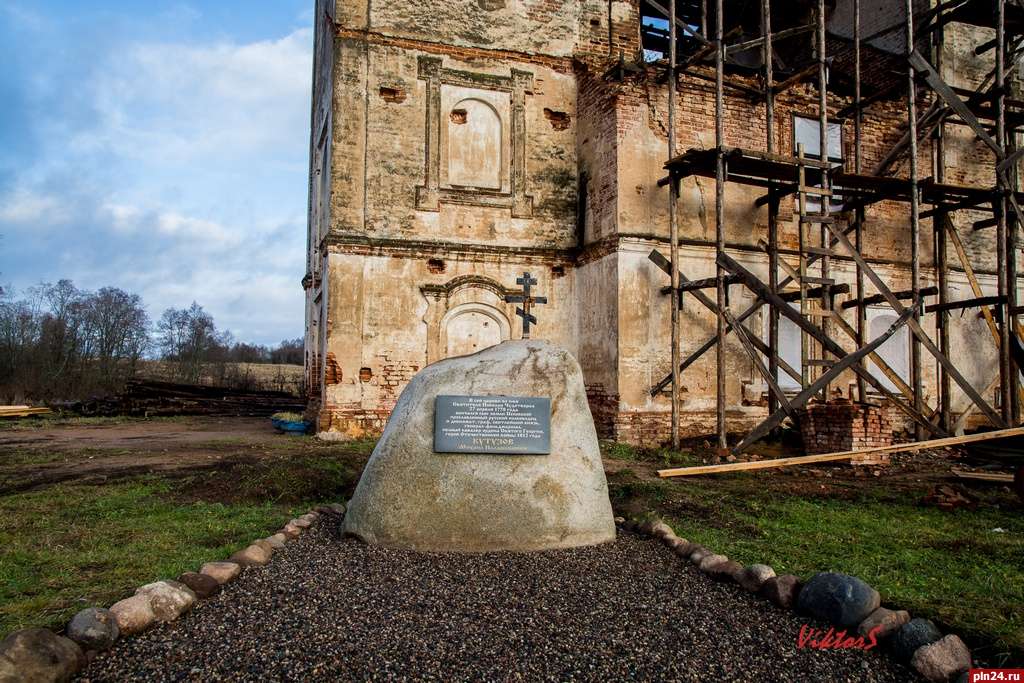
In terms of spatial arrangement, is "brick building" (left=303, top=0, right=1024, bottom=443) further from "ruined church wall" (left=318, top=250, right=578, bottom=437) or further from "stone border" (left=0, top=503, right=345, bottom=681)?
"stone border" (left=0, top=503, right=345, bottom=681)

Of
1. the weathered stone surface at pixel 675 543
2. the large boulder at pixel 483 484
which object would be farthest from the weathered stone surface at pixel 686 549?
the large boulder at pixel 483 484

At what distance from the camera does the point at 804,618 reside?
434 centimetres

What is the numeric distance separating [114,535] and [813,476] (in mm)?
8567

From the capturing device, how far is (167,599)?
419cm

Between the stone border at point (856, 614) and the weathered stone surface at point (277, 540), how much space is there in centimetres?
326

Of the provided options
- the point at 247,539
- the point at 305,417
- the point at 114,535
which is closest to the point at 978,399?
the point at 247,539

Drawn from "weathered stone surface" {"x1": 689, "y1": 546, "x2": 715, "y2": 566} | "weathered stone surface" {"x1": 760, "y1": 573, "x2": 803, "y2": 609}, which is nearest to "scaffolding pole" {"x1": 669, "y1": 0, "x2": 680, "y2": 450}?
"weathered stone surface" {"x1": 689, "y1": 546, "x2": 715, "y2": 566}

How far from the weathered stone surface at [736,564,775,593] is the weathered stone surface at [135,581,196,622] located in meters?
3.55

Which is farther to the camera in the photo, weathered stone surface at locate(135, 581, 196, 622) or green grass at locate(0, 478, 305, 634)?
green grass at locate(0, 478, 305, 634)

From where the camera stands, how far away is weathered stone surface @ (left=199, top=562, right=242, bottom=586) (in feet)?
15.5

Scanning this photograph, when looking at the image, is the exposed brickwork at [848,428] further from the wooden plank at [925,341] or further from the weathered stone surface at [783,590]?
the weathered stone surface at [783,590]

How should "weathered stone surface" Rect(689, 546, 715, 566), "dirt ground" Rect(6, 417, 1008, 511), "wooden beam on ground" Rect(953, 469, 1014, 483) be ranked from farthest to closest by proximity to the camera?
1. "dirt ground" Rect(6, 417, 1008, 511)
2. "wooden beam on ground" Rect(953, 469, 1014, 483)
3. "weathered stone surface" Rect(689, 546, 715, 566)

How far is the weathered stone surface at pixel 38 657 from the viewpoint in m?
3.19

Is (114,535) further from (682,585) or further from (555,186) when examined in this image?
(555,186)
